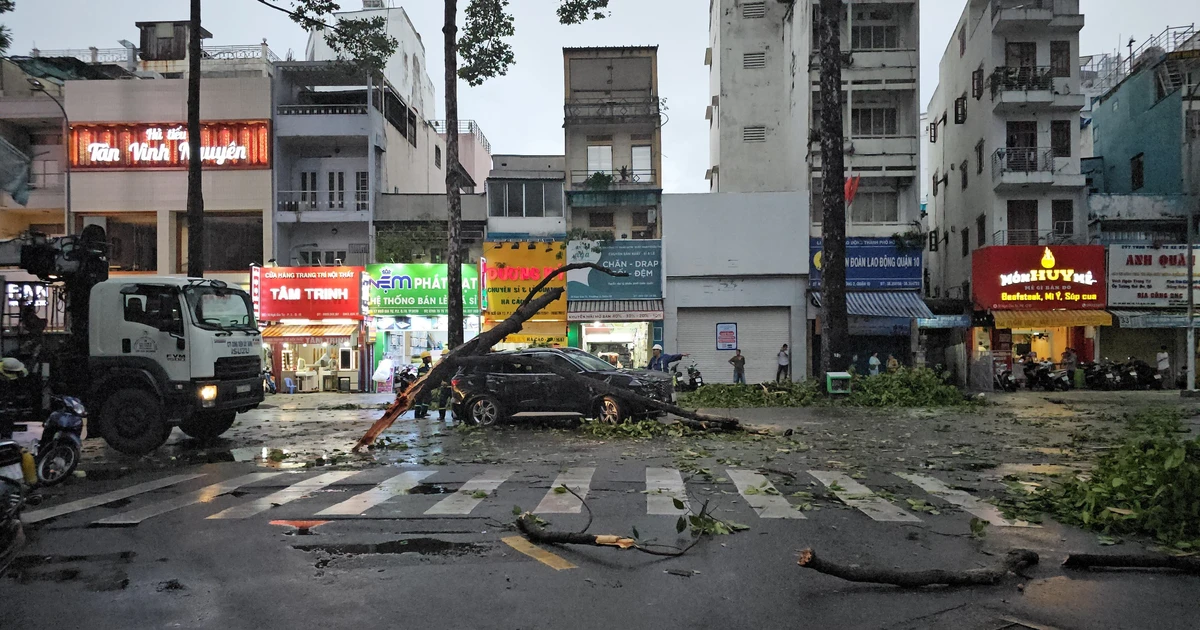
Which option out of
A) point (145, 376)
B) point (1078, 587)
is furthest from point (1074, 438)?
point (145, 376)

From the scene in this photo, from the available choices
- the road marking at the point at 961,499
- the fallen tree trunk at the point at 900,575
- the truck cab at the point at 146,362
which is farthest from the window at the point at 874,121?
the fallen tree trunk at the point at 900,575

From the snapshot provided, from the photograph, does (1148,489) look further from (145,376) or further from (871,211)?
(871,211)

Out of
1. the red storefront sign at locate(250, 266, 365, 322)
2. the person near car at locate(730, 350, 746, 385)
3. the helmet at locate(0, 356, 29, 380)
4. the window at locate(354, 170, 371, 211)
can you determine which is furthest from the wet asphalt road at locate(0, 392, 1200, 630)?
the window at locate(354, 170, 371, 211)

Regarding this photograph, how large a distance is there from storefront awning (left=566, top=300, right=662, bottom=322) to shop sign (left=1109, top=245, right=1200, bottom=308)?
17.2 metres

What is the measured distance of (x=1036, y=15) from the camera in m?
30.9

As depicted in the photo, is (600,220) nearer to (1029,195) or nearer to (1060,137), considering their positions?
(1029,195)

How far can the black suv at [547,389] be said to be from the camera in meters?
15.7

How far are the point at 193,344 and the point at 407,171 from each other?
1007 inches

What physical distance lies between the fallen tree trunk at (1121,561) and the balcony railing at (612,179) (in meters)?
27.7

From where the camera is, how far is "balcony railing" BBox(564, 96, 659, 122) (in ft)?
108

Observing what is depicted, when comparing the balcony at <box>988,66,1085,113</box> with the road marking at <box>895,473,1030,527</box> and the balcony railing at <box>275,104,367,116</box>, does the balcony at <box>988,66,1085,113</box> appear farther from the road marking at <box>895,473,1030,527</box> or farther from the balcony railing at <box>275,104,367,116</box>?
the road marking at <box>895,473,1030,527</box>

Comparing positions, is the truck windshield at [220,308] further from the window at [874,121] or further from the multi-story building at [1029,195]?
the window at [874,121]

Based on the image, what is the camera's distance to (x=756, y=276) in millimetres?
31203

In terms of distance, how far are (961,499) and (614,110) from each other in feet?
89.1
